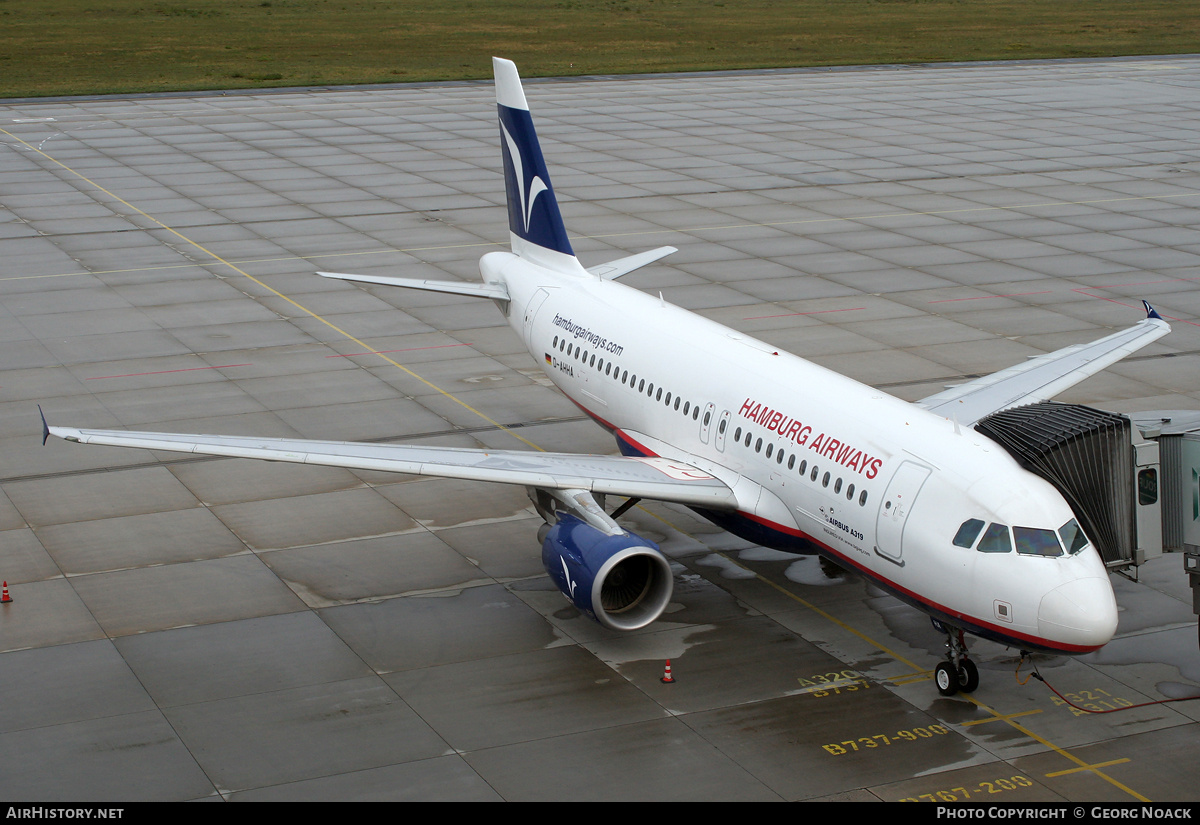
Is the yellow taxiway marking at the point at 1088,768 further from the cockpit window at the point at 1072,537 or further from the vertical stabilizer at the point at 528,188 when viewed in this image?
the vertical stabilizer at the point at 528,188

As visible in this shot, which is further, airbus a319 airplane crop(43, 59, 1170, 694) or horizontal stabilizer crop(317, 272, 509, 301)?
horizontal stabilizer crop(317, 272, 509, 301)

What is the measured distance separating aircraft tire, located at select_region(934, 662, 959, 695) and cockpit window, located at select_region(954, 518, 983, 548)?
2.27 m

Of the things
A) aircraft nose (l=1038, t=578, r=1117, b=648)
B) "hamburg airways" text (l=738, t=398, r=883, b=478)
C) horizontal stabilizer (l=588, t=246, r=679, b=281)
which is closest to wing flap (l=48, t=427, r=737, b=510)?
"hamburg airways" text (l=738, t=398, r=883, b=478)

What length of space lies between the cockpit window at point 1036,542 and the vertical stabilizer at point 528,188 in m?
14.1

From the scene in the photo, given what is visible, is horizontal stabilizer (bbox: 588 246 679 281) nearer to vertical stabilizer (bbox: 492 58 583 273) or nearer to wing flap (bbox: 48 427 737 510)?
vertical stabilizer (bbox: 492 58 583 273)

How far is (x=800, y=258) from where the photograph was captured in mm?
48875

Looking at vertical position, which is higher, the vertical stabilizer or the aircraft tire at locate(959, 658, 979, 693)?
the vertical stabilizer

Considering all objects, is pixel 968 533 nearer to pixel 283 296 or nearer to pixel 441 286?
pixel 441 286

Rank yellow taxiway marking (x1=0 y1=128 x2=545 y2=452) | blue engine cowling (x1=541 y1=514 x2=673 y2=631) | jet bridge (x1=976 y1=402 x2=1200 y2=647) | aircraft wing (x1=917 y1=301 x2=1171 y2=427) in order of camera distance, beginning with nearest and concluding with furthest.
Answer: jet bridge (x1=976 y1=402 x2=1200 y2=647) → blue engine cowling (x1=541 y1=514 x2=673 y2=631) → aircraft wing (x1=917 y1=301 x2=1171 y2=427) → yellow taxiway marking (x1=0 y1=128 x2=545 y2=452)

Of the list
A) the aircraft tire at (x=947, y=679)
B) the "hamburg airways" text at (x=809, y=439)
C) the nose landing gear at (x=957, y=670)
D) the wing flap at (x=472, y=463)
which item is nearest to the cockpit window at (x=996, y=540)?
the nose landing gear at (x=957, y=670)

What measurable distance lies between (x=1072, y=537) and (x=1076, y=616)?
1.35 m

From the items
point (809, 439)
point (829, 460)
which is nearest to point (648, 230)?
point (809, 439)

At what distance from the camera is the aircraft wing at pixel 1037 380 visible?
2591 centimetres

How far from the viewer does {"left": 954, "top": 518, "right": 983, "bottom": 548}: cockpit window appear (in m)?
19.2
